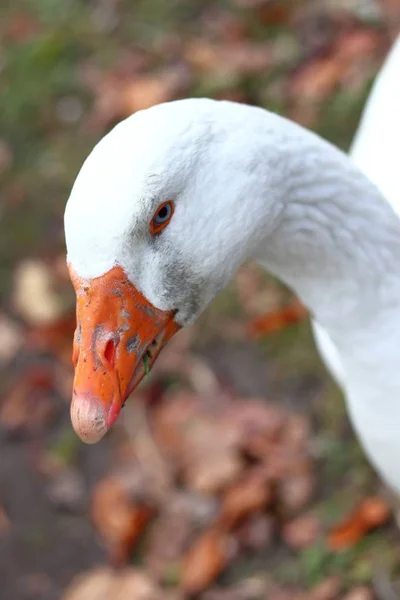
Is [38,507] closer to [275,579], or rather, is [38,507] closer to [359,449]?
[275,579]

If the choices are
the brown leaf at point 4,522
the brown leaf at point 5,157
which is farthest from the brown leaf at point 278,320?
the brown leaf at point 5,157

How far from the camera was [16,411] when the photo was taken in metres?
2.81

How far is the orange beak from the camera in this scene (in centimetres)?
123

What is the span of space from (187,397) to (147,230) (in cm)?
153

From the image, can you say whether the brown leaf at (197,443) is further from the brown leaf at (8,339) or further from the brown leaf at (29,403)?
the brown leaf at (8,339)

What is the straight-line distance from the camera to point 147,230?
1.21 m

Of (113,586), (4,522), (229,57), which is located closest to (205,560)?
(113,586)

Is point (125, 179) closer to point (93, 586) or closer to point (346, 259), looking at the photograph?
point (346, 259)

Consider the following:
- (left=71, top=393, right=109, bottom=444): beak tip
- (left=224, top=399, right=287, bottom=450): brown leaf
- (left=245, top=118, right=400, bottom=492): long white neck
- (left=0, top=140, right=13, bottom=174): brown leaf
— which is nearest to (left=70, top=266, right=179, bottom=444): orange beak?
(left=71, top=393, right=109, bottom=444): beak tip

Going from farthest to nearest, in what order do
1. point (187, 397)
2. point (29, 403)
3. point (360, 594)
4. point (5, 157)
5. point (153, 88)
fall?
1. point (5, 157)
2. point (153, 88)
3. point (29, 403)
4. point (187, 397)
5. point (360, 594)

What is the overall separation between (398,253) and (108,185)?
0.61 m

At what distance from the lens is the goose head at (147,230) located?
3.87 feet

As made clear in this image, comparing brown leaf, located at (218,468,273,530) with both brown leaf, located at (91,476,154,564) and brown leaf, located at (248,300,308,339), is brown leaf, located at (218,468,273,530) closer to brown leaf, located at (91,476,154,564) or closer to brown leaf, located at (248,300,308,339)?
brown leaf, located at (91,476,154,564)

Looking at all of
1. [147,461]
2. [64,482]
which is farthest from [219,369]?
[64,482]
